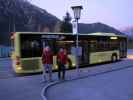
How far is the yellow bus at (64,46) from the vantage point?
21.5 meters

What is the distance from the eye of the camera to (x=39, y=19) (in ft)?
331

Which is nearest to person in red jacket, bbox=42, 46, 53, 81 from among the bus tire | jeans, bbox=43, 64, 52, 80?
jeans, bbox=43, 64, 52, 80

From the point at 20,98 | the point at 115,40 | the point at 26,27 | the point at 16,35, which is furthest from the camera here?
the point at 26,27

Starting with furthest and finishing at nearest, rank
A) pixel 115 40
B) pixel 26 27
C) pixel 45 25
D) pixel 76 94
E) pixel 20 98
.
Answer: pixel 45 25 < pixel 26 27 < pixel 115 40 < pixel 76 94 < pixel 20 98

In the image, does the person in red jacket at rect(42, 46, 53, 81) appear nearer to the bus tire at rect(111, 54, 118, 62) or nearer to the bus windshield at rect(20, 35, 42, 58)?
the bus windshield at rect(20, 35, 42, 58)

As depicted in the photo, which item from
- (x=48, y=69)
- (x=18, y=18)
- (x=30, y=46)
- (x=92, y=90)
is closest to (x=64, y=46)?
(x=30, y=46)

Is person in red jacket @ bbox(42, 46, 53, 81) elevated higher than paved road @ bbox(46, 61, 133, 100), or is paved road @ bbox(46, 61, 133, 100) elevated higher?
person in red jacket @ bbox(42, 46, 53, 81)

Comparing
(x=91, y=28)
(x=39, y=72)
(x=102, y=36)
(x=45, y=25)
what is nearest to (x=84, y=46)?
(x=102, y=36)

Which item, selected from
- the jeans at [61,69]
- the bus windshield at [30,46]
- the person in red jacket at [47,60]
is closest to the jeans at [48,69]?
the person in red jacket at [47,60]

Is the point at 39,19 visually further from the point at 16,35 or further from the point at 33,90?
the point at 33,90

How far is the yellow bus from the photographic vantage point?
70.4 feet

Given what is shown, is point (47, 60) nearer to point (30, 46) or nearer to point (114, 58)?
point (30, 46)

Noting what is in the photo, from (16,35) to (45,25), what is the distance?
79379mm

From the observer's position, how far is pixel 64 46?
24703 millimetres
